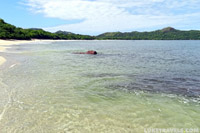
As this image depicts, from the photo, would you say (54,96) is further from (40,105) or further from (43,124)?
(43,124)

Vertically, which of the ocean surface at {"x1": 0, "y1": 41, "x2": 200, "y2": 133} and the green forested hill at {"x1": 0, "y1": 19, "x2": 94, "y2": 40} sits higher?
the green forested hill at {"x1": 0, "y1": 19, "x2": 94, "y2": 40}

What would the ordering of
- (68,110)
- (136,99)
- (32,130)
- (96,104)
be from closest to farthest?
(32,130) < (68,110) < (96,104) < (136,99)

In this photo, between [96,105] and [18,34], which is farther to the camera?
[18,34]

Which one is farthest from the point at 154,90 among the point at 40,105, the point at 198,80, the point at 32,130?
the point at 32,130

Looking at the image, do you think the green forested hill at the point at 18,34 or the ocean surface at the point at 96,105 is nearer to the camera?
the ocean surface at the point at 96,105

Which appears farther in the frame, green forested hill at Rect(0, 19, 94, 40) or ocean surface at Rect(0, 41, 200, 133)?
green forested hill at Rect(0, 19, 94, 40)

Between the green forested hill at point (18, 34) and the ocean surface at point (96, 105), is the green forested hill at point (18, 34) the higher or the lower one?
the higher one

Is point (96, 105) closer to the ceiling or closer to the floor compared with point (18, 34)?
closer to the floor

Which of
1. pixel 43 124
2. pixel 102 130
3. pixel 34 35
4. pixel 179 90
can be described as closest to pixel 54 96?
pixel 43 124

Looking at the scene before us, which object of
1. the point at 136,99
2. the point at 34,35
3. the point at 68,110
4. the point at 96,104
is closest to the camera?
the point at 68,110

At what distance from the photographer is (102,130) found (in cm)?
549

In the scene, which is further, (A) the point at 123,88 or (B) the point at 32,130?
(A) the point at 123,88

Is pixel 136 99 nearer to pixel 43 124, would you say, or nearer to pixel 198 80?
pixel 43 124

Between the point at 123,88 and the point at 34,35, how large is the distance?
131452 millimetres
